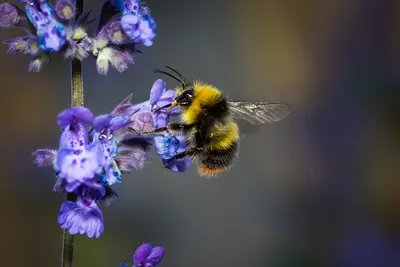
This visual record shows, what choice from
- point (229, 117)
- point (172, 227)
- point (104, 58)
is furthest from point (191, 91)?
point (172, 227)

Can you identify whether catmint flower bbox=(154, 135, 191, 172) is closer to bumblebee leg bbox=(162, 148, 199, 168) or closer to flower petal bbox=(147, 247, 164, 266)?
bumblebee leg bbox=(162, 148, 199, 168)

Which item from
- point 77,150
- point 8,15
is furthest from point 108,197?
point 8,15

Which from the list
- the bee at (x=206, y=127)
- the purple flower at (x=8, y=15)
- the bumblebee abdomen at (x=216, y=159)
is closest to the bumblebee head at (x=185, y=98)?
the bee at (x=206, y=127)

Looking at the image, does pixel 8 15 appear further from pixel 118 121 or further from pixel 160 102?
pixel 160 102

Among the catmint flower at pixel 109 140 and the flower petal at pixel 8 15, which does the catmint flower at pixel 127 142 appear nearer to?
the catmint flower at pixel 109 140

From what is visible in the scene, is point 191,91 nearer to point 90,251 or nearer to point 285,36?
point 90,251
